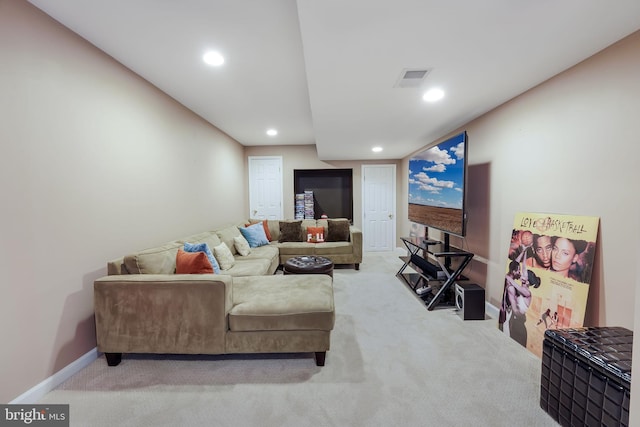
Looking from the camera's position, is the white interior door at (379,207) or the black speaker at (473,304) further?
the white interior door at (379,207)

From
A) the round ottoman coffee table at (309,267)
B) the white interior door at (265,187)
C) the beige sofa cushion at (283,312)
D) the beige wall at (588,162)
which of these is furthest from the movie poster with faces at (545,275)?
the white interior door at (265,187)

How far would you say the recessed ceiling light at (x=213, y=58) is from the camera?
2153mm

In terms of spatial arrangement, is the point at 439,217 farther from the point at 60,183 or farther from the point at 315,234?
the point at 60,183

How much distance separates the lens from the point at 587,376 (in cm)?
132

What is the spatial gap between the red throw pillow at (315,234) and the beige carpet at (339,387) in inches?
101

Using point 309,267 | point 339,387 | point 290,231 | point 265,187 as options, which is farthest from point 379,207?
point 339,387

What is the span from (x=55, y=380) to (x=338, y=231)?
3.94 m

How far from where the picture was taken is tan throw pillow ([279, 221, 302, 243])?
500cm

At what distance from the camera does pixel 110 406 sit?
1.60 metres

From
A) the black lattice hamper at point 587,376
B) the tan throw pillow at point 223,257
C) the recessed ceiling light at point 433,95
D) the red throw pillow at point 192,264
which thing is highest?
the recessed ceiling light at point 433,95

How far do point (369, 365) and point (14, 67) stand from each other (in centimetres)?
300

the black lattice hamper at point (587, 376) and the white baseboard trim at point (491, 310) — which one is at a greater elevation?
the black lattice hamper at point (587, 376)

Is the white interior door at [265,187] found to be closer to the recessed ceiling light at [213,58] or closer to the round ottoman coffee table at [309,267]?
the round ottoman coffee table at [309,267]

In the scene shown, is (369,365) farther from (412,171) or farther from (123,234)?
(412,171)
